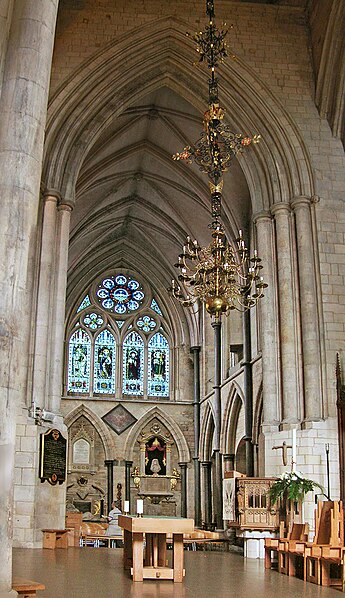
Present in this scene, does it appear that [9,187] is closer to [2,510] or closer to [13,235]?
[13,235]

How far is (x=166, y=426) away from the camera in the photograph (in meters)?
25.8

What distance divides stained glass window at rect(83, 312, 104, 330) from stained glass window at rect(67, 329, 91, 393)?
13.2 inches

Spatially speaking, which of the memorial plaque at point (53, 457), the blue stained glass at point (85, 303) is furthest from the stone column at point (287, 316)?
the blue stained glass at point (85, 303)

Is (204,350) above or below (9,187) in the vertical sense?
above

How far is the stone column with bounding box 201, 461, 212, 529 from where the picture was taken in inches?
908

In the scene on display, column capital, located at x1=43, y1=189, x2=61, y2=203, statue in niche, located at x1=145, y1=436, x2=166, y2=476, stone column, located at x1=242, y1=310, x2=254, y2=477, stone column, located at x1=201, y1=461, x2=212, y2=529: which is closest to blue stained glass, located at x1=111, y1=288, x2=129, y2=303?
statue in niche, located at x1=145, y1=436, x2=166, y2=476

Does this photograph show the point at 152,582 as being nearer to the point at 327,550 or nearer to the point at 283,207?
the point at 327,550

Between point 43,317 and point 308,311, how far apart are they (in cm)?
500

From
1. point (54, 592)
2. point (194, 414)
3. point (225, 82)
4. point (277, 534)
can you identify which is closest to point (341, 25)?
point (225, 82)

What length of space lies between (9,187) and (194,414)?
20.2m

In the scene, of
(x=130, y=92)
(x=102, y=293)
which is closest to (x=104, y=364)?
(x=102, y=293)

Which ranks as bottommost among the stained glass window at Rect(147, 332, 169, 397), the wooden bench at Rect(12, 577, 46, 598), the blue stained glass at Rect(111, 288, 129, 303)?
the wooden bench at Rect(12, 577, 46, 598)

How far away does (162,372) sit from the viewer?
2652 centimetres

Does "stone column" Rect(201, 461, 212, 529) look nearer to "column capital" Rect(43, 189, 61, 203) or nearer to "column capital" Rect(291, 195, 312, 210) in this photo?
"column capital" Rect(291, 195, 312, 210)
